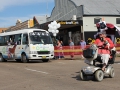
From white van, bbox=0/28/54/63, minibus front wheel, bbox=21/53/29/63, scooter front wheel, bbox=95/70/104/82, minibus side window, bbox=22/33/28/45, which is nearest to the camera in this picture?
scooter front wheel, bbox=95/70/104/82

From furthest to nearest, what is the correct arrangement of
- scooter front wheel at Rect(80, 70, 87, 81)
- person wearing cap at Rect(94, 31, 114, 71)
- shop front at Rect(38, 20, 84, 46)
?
shop front at Rect(38, 20, 84, 46) < scooter front wheel at Rect(80, 70, 87, 81) < person wearing cap at Rect(94, 31, 114, 71)

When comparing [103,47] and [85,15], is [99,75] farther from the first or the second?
[85,15]

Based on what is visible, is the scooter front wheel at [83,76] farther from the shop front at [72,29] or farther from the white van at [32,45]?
the shop front at [72,29]

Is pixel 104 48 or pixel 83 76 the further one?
pixel 83 76

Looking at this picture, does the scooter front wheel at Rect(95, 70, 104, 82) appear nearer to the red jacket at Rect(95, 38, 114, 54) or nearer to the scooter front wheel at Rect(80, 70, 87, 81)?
the scooter front wheel at Rect(80, 70, 87, 81)

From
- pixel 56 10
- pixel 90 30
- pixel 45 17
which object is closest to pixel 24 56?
pixel 90 30

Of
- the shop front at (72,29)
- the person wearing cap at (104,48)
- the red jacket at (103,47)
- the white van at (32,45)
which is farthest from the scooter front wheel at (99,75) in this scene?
the shop front at (72,29)

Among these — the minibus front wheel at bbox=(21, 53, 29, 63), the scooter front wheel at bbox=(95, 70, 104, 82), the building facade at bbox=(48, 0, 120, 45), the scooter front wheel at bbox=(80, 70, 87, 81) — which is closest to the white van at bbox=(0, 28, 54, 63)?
the minibus front wheel at bbox=(21, 53, 29, 63)

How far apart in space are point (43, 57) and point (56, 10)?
30.7m

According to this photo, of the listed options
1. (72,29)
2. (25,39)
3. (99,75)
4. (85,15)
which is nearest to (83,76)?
(99,75)

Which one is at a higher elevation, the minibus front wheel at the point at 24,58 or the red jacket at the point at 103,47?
the red jacket at the point at 103,47

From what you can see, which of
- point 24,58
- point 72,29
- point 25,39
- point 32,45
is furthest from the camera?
point 72,29

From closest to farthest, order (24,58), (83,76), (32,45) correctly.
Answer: (83,76)
(32,45)
(24,58)

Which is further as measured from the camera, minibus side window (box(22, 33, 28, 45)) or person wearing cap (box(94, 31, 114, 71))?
minibus side window (box(22, 33, 28, 45))
